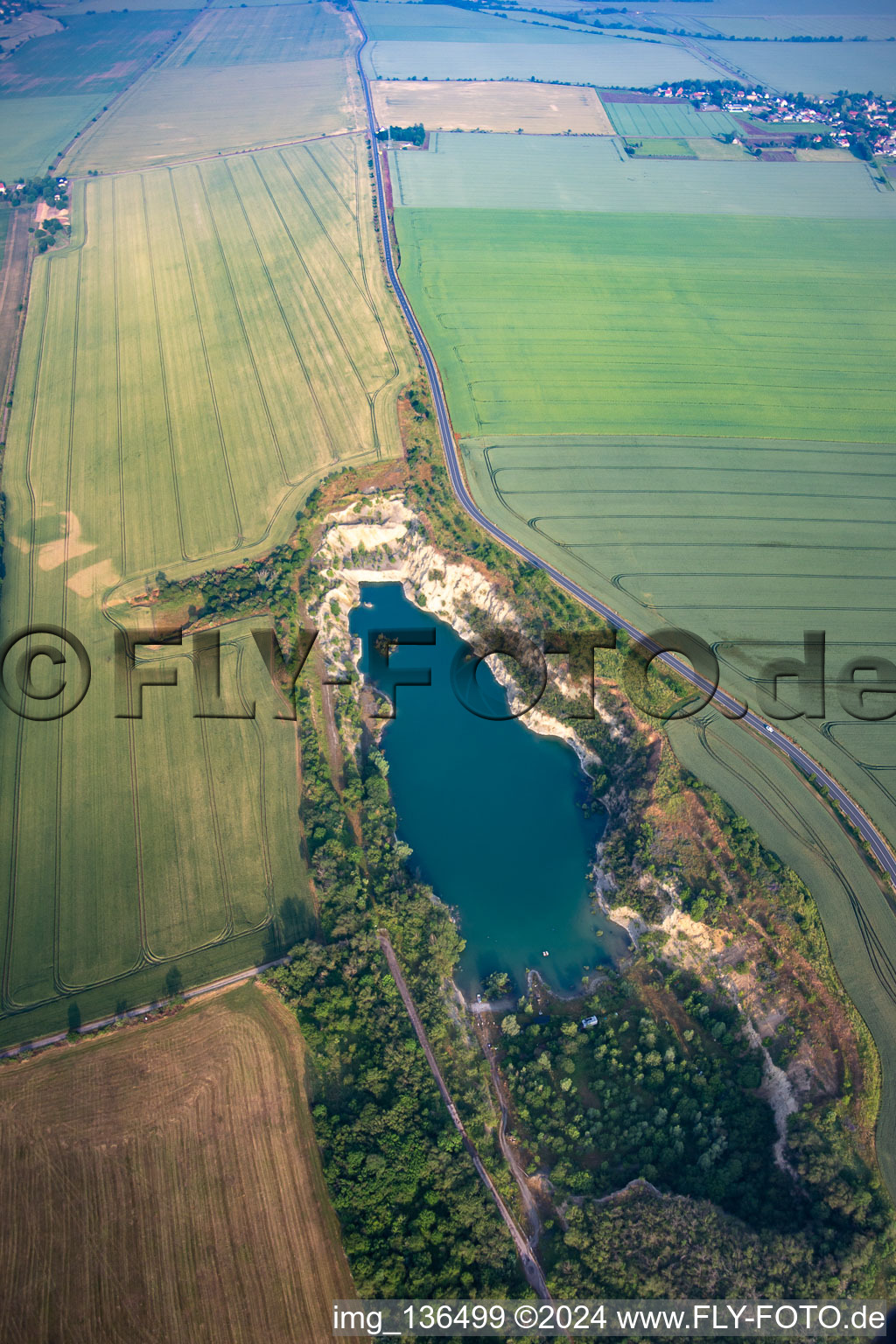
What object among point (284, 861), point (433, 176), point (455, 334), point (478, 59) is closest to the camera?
point (284, 861)

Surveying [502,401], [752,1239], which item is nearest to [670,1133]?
[752,1239]

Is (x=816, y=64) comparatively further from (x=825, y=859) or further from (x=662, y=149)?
(x=825, y=859)

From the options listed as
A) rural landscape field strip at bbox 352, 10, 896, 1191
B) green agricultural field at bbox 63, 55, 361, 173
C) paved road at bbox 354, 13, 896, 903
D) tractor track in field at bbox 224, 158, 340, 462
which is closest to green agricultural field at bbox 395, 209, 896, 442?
paved road at bbox 354, 13, 896, 903

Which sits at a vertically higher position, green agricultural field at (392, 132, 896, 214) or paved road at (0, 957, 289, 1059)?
green agricultural field at (392, 132, 896, 214)

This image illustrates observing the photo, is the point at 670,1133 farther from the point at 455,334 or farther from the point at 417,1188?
the point at 455,334

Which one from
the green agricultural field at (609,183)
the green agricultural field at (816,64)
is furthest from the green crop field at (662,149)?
the green agricultural field at (816,64)

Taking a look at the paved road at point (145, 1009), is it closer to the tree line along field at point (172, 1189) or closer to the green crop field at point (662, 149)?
the tree line along field at point (172, 1189)

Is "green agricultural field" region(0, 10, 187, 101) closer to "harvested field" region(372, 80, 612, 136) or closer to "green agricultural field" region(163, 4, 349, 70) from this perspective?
"green agricultural field" region(163, 4, 349, 70)
